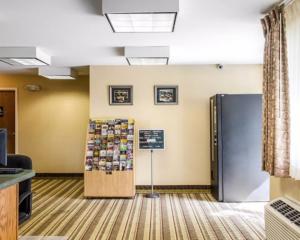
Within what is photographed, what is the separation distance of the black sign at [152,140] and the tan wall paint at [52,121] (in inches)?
96.7

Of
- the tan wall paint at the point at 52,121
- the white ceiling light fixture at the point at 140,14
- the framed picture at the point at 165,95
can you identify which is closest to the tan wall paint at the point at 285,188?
the white ceiling light fixture at the point at 140,14

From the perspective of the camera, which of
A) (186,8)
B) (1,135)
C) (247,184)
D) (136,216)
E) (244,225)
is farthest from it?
(247,184)

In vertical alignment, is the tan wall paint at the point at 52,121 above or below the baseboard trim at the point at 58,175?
above

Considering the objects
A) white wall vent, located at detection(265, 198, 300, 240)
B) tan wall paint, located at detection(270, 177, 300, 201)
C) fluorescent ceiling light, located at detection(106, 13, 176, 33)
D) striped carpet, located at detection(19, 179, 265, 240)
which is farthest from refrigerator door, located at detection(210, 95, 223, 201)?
fluorescent ceiling light, located at detection(106, 13, 176, 33)

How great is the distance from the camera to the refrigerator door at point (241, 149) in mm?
5289

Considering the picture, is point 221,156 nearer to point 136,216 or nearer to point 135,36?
point 136,216

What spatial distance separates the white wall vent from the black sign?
8.92ft

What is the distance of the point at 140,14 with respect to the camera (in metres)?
3.16

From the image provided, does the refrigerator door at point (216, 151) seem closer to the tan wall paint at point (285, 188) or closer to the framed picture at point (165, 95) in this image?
the framed picture at point (165, 95)

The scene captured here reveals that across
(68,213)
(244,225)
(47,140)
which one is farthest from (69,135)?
(244,225)

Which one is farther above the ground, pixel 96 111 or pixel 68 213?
pixel 96 111

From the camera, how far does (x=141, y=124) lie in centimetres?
619

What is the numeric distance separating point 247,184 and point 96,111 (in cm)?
310

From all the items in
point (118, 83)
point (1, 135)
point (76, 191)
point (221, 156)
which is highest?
point (118, 83)
